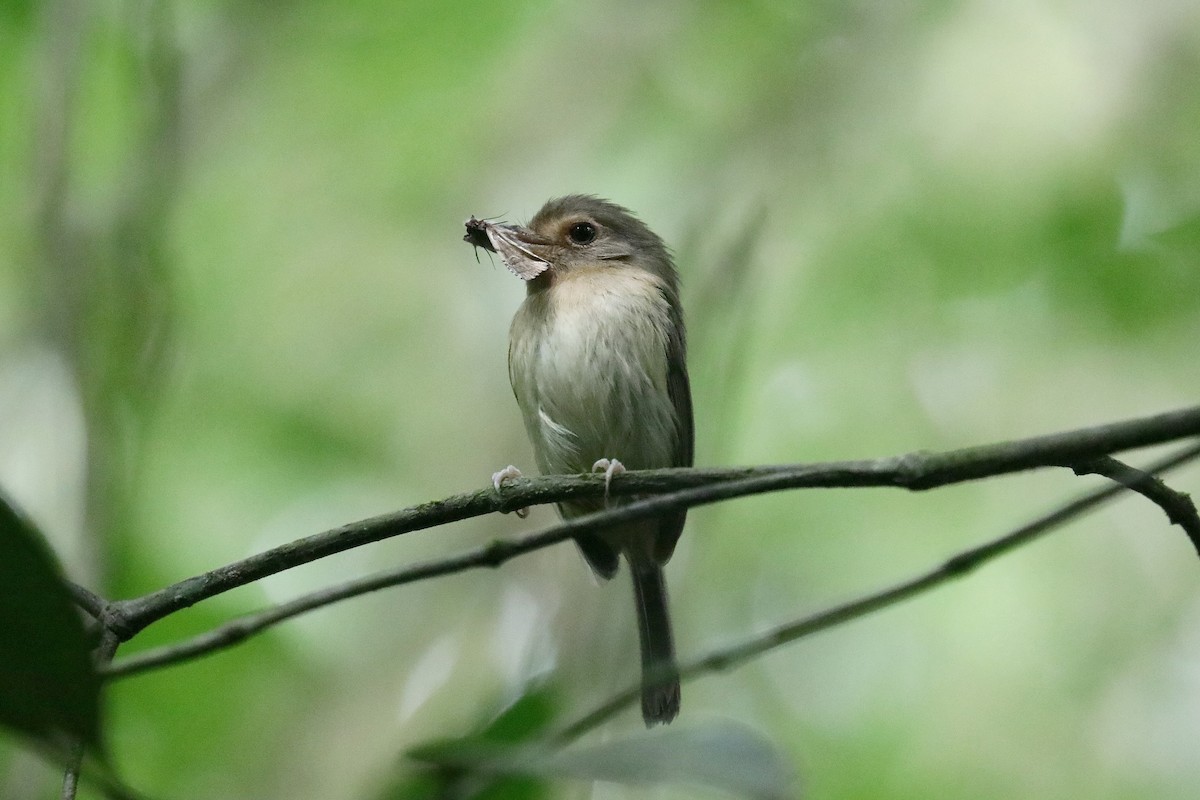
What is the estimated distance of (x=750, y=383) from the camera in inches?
276

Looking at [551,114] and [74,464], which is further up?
[551,114]

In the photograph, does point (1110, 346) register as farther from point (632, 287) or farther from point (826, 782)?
point (632, 287)

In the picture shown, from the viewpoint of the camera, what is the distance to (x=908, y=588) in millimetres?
1447

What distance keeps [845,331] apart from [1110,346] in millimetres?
1514

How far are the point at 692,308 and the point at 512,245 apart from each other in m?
0.85

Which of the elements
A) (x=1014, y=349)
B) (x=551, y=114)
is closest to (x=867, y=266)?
(x=1014, y=349)

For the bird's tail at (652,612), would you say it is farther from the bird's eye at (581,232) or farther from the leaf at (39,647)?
the leaf at (39,647)

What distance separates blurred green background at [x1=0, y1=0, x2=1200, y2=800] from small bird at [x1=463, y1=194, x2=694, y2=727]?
36cm

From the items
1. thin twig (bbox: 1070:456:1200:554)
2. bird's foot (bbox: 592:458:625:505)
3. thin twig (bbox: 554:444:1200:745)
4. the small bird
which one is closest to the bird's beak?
the small bird

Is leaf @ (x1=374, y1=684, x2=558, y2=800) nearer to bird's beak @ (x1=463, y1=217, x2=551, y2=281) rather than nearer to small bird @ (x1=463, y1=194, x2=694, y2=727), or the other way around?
small bird @ (x1=463, y1=194, x2=694, y2=727)

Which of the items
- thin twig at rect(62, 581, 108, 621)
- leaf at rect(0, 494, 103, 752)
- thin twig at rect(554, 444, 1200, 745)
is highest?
leaf at rect(0, 494, 103, 752)

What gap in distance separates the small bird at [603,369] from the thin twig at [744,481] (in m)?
1.84

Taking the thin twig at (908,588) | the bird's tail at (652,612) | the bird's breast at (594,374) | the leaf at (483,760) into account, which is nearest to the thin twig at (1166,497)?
the thin twig at (908,588)

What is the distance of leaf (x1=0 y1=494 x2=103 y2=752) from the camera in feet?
3.55
